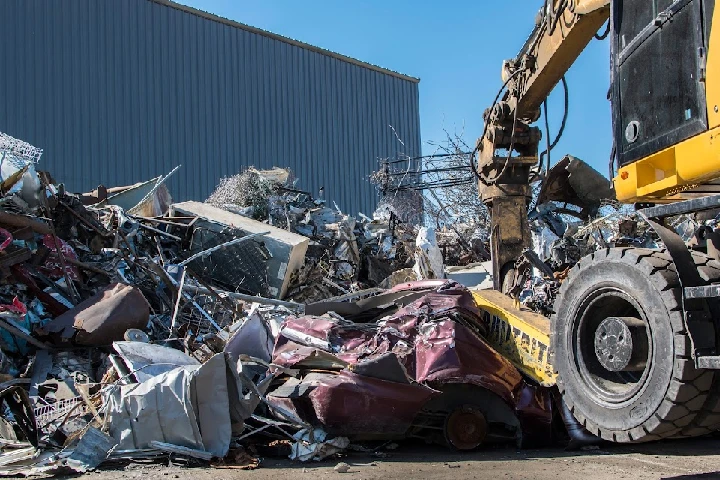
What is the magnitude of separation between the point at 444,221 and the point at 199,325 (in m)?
11.7

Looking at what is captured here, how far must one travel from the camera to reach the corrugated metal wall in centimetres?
1539

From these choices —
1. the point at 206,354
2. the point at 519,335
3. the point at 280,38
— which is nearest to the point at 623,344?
the point at 519,335

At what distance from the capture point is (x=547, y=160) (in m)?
6.60

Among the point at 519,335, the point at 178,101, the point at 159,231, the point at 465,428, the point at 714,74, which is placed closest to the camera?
the point at 714,74

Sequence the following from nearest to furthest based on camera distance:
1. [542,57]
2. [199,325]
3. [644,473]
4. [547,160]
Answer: [644,473] < [542,57] < [547,160] < [199,325]

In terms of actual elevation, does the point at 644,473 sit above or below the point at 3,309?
below

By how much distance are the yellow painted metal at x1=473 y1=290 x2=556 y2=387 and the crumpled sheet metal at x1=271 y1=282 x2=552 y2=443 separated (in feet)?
0.37

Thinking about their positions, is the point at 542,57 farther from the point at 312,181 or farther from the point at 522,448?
the point at 312,181

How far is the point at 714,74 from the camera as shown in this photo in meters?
2.98

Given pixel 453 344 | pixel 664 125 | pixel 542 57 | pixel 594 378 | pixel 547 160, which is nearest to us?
pixel 664 125

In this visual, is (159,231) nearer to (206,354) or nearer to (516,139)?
(206,354)

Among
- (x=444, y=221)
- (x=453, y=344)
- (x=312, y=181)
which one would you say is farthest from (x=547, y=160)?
(x=312, y=181)

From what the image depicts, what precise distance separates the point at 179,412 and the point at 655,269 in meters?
3.35

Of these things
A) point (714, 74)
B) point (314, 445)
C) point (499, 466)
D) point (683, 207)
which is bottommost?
point (499, 466)
